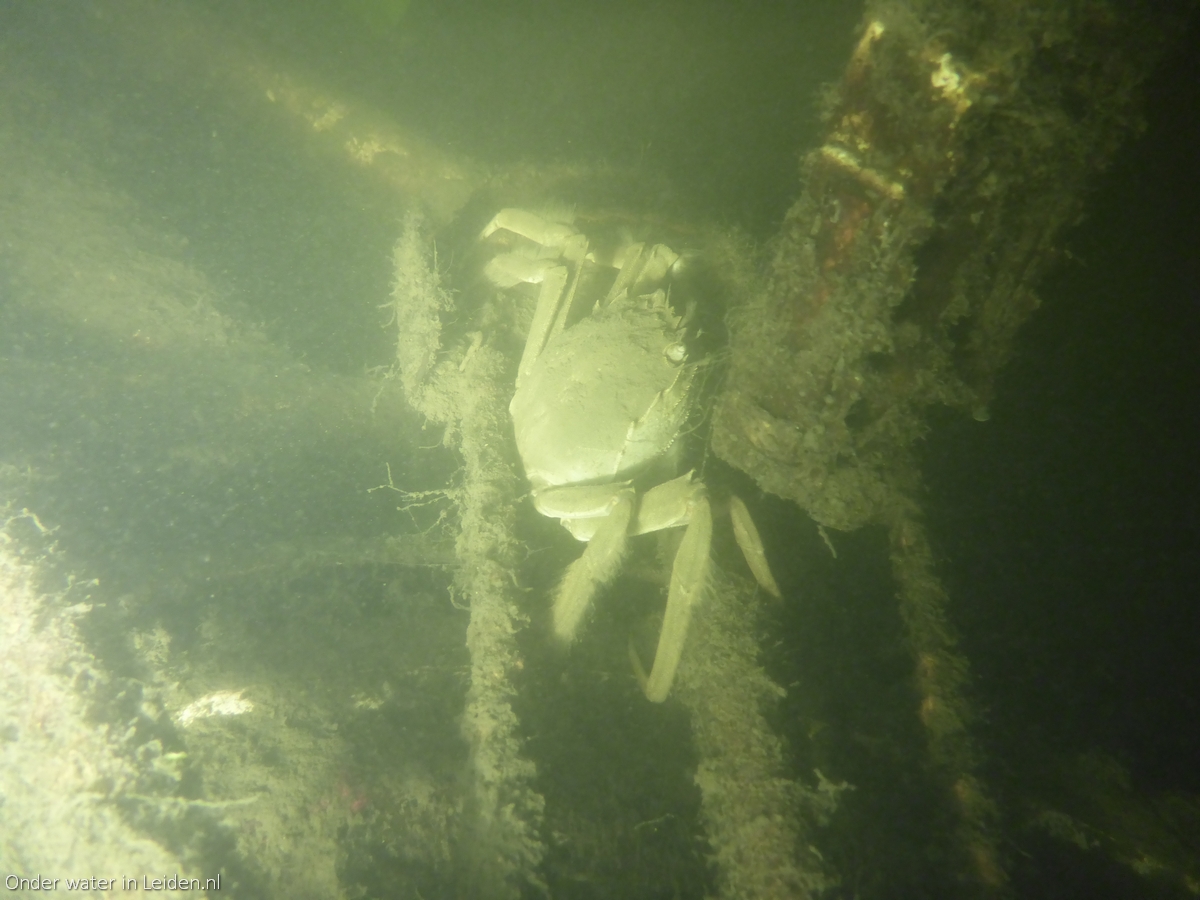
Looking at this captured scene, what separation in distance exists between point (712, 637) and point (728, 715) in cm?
40

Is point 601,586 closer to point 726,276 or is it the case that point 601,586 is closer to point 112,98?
point 726,276

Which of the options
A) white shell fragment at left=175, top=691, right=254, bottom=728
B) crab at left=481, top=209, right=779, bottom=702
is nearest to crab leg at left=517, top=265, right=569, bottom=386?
crab at left=481, top=209, right=779, bottom=702

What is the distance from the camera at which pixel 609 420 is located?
12.7 ft

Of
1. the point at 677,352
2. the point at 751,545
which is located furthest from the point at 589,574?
the point at 677,352

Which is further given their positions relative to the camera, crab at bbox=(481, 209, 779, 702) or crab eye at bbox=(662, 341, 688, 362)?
crab eye at bbox=(662, 341, 688, 362)

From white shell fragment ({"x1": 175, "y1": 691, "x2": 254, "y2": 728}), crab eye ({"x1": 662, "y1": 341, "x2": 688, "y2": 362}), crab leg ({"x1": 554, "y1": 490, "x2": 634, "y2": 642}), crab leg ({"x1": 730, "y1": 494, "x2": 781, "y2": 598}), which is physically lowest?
white shell fragment ({"x1": 175, "y1": 691, "x2": 254, "y2": 728})

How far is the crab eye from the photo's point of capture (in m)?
3.74

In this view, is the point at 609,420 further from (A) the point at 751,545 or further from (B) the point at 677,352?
(A) the point at 751,545

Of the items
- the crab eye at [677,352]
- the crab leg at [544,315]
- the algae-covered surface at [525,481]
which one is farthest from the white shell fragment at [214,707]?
the crab eye at [677,352]

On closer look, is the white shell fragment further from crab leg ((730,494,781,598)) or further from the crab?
crab leg ((730,494,781,598))

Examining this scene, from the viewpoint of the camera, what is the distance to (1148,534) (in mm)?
2811

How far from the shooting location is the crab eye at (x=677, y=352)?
374 cm

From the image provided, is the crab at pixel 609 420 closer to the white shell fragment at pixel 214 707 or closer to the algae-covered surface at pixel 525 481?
the algae-covered surface at pixel 525 481

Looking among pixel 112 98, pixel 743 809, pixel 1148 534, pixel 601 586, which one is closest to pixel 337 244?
pixel 112 98
